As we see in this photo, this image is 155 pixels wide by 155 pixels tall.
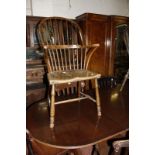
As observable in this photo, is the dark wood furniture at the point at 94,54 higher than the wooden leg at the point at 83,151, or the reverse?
the dark wood furniture at the point at 94,54

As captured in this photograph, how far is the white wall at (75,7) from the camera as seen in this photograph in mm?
2422

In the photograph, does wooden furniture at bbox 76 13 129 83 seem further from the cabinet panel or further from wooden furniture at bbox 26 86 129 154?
wooden furniture at bbox 26 86 129 154

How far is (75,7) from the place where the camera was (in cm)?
268

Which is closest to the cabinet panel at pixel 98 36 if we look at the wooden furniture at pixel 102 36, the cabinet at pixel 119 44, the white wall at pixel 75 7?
the wooden furniture at pixel 102 36

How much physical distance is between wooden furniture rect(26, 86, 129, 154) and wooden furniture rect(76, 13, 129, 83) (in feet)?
3.01

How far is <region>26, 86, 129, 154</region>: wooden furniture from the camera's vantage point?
1047 mm

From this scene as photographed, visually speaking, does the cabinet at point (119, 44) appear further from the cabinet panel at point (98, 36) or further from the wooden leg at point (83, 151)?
the wooden leg at point (83, 151)

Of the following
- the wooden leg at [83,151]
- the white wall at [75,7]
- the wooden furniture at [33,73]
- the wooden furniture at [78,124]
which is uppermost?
the white wall at [75,7]

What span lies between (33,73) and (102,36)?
3.67ft

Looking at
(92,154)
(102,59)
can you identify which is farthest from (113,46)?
(92,154)

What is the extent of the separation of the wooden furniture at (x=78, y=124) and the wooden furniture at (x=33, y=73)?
0.36 metres
